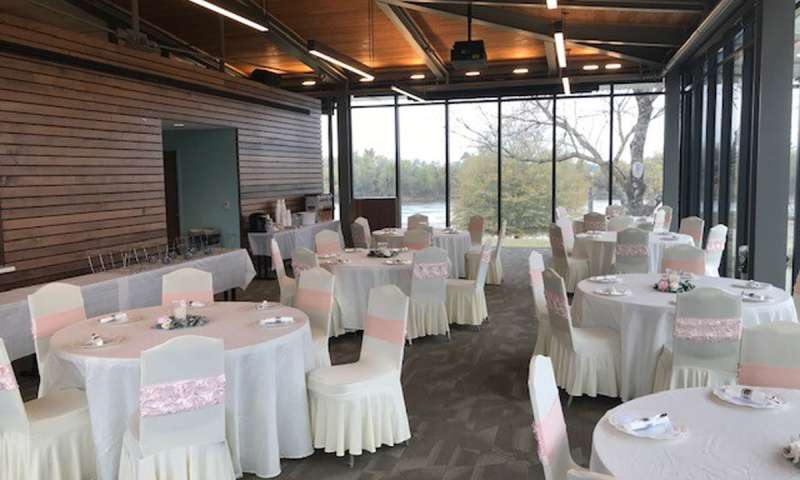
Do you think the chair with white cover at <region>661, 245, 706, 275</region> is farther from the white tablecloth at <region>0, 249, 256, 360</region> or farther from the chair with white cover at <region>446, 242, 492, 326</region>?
the white tablecloth at <region>0, 249, 256, 360</region>

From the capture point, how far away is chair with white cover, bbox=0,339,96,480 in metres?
3.47

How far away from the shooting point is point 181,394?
3281mm

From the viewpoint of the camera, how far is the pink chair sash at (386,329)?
14.5 feet

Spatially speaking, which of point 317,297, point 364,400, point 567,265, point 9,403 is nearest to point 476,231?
point 567,265

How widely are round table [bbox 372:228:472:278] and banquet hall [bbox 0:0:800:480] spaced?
0.08m

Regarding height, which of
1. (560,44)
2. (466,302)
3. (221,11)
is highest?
(560,44)

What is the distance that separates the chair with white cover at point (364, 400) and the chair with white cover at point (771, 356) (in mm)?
2074

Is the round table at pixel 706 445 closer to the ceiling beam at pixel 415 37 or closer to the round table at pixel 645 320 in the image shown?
the round table at pixel 645 320

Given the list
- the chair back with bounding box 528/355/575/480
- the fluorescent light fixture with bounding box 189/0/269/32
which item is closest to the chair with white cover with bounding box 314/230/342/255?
the fluorescent light fixture with bounding box 189/0/269/32

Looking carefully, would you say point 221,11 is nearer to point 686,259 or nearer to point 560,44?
point 560,44

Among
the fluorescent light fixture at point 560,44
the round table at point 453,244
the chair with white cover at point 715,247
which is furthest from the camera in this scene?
the round table at point 453,244

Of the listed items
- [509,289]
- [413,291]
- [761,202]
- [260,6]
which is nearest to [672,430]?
[413,291]

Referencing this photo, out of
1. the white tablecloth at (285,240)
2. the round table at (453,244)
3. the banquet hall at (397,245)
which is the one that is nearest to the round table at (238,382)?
the banquet hall at (397,245)

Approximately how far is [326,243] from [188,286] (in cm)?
319
